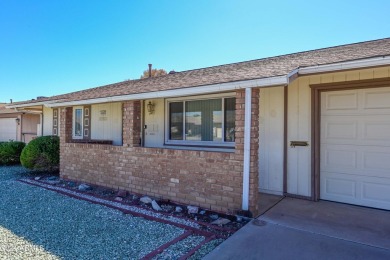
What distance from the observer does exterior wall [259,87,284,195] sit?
561 cm

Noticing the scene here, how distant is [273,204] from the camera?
4957 millimetres

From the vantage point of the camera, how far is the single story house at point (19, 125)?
14.7 m

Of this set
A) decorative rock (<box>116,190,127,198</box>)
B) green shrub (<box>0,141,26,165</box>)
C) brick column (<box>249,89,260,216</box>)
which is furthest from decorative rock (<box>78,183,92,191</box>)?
green shrub (<box>0,141,26,165</box>)

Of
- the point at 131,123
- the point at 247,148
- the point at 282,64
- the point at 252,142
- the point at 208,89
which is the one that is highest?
the point at 282,64

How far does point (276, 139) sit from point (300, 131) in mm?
540

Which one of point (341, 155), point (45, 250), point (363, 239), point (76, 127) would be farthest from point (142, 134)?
point (363, 239)

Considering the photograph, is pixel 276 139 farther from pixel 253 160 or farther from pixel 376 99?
pixel 376 99

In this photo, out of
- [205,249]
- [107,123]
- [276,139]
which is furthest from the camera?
[107,123]

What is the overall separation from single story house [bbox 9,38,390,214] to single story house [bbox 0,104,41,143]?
10287 millimetres

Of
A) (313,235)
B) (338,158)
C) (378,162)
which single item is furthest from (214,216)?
(378,162)

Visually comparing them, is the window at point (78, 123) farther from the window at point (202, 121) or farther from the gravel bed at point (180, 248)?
the gravel bed at point (180, 248)

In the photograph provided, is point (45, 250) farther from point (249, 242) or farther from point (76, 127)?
point (76, 127)

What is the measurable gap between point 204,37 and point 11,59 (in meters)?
11.2

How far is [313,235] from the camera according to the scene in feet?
11.6
